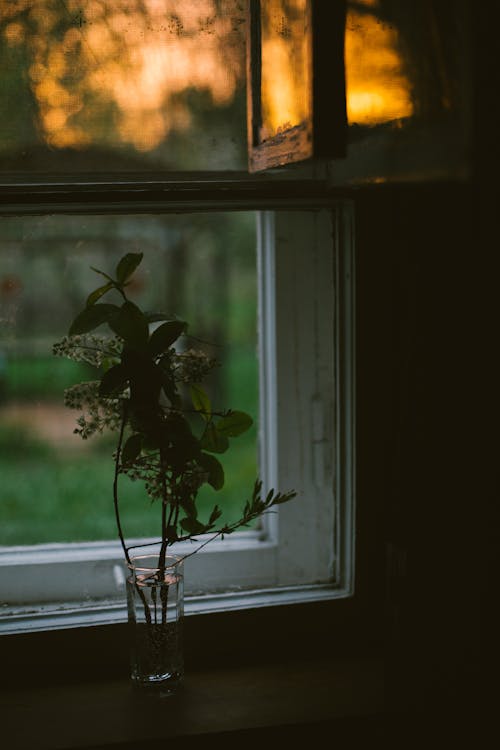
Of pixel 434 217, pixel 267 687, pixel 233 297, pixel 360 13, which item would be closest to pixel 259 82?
pixel 360 13

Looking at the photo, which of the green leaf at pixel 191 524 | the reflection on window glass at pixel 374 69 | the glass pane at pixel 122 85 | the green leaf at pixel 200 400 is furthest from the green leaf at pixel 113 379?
the reflection on window glass at pixel 374 69

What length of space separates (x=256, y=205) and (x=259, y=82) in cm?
26

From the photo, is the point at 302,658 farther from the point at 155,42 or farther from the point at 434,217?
the point at 155,42

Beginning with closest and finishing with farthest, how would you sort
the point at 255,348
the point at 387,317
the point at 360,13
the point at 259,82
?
the point at 360,13 → the point at 259,82 → the point at 387,317 → the point at 255,348

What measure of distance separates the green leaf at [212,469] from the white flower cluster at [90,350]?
0.22 metres

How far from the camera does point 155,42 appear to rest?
1.49 metres

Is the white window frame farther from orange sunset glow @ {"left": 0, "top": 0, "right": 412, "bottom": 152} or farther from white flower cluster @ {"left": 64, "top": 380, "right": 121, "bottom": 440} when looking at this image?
white flower cluster @ {"left": 64, "top": 380, "right": 121, "bottom": 440}

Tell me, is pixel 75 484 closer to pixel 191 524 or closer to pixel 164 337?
pixel 191 524

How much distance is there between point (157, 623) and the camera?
4.81ft

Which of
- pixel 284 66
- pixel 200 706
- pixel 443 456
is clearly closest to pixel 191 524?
pixel 200 706

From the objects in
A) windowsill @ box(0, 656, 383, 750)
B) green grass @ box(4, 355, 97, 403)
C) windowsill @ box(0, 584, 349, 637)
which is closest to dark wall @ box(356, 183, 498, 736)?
windowsill @ box(0, 656, 383, 750)

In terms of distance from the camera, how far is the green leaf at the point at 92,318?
1345 mm

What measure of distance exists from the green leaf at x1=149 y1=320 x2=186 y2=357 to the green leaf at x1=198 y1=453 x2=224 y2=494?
19 cm

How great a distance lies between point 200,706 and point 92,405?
547 millimetres
